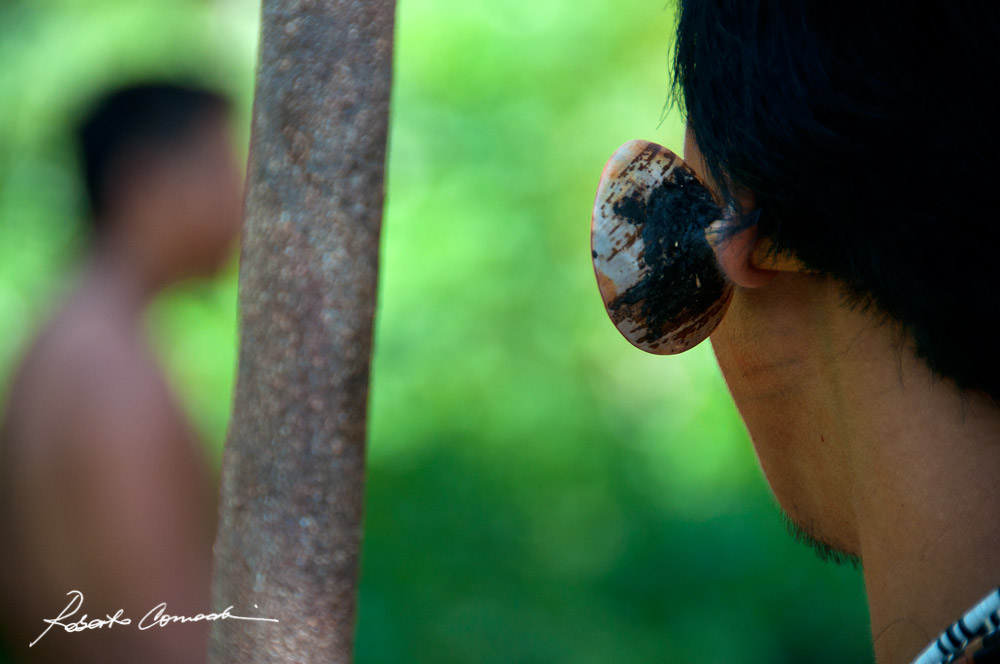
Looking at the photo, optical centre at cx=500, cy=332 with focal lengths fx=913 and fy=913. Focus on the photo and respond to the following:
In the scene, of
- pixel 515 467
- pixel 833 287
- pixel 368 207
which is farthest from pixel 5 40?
pixel 833 287

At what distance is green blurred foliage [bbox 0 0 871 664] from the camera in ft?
10.2

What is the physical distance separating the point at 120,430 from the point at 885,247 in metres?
1.86

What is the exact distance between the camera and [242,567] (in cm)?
90

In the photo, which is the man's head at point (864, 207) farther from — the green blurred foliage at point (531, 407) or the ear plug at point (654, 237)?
the green blurred foliage at point (531, 407)

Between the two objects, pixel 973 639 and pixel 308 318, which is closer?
pixel 973 639

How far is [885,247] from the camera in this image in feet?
2.72

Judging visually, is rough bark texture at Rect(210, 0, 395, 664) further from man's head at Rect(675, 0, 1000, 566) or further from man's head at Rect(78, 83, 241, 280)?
man's head at Rect(78, 83, 241, 280)

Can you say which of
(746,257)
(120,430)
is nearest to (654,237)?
(746,257)

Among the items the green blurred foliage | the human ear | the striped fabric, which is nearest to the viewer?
the striped fabric

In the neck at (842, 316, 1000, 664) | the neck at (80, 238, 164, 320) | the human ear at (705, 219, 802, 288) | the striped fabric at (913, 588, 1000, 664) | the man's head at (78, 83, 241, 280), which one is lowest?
the striped fabric at (913, 588, 1000, 664)

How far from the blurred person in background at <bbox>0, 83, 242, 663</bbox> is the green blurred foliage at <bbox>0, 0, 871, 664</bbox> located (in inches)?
29.4

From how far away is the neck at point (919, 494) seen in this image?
84 cm

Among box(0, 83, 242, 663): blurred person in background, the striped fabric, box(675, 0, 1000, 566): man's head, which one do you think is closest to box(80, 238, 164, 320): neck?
box(0, 83, 242, 663): blurred person in background

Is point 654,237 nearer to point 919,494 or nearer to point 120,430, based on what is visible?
point 919,494
